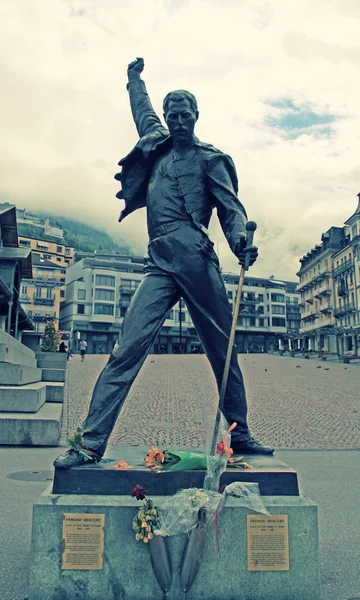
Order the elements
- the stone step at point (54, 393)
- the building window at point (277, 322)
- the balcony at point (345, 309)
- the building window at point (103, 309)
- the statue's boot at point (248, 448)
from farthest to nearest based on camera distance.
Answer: the building window at point (277, 322) < the building window at point (103, 309) < the balcony at point (345, 309) < the stone step at point (54, 393) < the statue's boot at point (248, 448)

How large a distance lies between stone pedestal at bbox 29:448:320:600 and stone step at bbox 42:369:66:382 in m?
13.2

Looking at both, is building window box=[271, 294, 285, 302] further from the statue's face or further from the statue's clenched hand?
the statue's face

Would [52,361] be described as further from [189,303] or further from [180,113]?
[180,113]

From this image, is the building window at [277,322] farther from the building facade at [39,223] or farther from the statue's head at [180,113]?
the statue's head at [180,113]

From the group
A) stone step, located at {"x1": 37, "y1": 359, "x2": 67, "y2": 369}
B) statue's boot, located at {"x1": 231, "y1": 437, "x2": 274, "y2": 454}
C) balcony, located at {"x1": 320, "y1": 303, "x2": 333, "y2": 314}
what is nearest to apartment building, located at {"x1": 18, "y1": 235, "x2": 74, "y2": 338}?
balcony, located at {"x1": 320, "y1": 303, "x2": 333, "y2": 314}

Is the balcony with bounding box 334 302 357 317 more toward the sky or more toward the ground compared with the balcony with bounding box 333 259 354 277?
more toward the ground

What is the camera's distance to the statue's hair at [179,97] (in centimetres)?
380

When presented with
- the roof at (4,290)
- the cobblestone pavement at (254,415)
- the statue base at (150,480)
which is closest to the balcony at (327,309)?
the cobblestone pavement at (254,415)

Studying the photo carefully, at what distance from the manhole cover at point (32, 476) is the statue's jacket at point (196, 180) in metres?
3.34

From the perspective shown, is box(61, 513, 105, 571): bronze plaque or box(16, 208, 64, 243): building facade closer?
box(61, 513, 105, 571): bronze plaque

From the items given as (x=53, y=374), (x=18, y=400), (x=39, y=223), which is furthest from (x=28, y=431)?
(x=39, y=223)

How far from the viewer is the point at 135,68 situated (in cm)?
454

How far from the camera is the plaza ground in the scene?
340 centimetres

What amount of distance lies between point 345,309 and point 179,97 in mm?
69513
